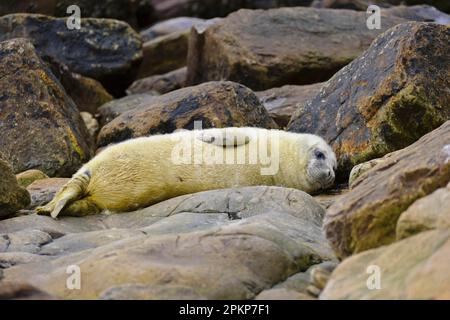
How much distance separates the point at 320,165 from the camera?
9195 mm

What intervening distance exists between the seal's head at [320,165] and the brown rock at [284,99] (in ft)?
9.09

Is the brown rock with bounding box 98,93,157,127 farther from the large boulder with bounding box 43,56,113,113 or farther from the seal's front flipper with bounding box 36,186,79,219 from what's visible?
the seal's front flipper with bounding box 36,186,79,219

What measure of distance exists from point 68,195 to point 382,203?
3479 mm

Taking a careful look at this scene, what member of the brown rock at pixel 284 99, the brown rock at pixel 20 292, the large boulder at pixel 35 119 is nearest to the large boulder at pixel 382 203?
the brown rock at pixel 20 292

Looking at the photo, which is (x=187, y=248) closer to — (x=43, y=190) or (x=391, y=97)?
(x=43, y=190)

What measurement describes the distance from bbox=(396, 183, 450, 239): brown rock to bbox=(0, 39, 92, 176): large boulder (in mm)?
6506

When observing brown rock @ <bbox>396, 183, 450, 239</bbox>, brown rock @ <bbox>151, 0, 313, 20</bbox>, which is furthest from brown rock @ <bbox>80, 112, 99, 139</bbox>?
brown rock @ <bbox>151, 0, 313, 20</bbox>

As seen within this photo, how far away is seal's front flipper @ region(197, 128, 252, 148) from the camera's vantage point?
9047 mm

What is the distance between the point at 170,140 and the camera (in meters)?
9.02

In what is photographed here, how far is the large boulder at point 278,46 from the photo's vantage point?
14.5 metres

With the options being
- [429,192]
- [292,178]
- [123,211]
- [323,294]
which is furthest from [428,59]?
[323,294]

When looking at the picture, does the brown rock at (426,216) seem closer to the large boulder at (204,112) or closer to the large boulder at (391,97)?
the large boulder at (391,97)

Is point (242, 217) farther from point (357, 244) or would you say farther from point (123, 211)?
point (357, 244)
